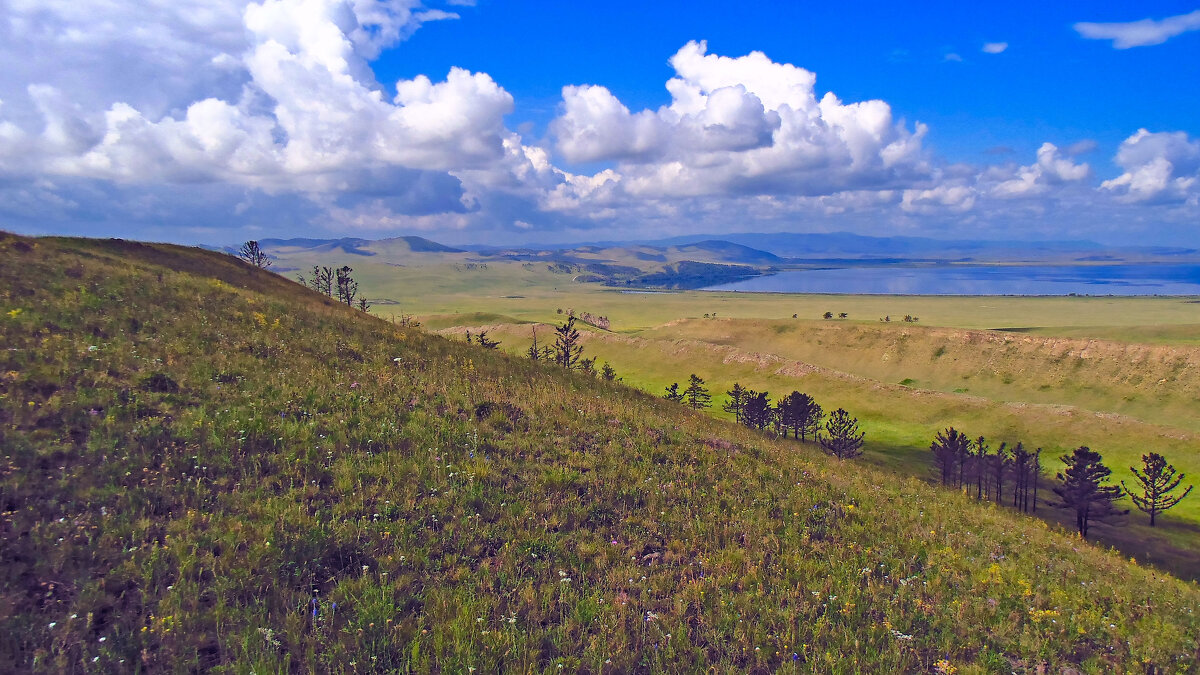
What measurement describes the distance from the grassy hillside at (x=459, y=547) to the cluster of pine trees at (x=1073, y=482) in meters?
38.4

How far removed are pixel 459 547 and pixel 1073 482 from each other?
5749cm

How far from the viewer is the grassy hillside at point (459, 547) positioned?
6.17 m

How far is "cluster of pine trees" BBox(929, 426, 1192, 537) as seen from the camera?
147ft

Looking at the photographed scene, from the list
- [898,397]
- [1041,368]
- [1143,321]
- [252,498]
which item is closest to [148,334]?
[252,498]

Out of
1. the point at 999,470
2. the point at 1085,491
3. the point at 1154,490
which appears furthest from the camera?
the point at 999,470

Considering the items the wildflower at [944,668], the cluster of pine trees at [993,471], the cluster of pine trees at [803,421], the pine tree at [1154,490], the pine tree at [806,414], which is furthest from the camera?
the pine tree at [806,414]

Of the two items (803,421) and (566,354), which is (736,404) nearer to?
(803,421)

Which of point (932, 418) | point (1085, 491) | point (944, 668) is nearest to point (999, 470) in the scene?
point (1085, 491)

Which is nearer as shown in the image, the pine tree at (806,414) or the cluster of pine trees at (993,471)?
the cluster of pine trees at (993,471)

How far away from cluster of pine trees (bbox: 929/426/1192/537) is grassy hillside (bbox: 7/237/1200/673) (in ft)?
126

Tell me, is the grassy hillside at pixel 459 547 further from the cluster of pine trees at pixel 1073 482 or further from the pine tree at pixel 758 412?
the pine tree at pixel 758 412

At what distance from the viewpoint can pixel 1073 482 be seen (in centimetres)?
4600

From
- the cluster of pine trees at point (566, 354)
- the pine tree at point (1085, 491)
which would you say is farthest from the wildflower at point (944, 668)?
the pine tree at point (1085, 491)

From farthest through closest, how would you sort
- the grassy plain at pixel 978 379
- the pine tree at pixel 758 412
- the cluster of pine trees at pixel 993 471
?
the pine tree at pixel 758 412 < the grassy plain at pixel 978 379 < the cluster of pine trees at pixel 993 471
